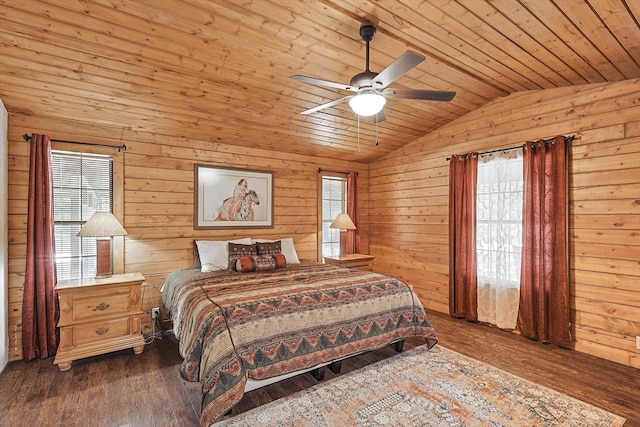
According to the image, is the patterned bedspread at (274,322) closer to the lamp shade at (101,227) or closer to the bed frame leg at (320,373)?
the bed frame leg at (320,373)

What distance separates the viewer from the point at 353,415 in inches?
85.6

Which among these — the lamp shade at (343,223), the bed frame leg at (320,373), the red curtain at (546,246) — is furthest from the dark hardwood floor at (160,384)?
the lamp shade at (343,223)

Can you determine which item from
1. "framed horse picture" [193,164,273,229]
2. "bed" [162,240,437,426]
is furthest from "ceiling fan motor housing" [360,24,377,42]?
"framed horse picture" [193,164,273,229]

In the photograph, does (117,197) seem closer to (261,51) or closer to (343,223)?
(261,51)

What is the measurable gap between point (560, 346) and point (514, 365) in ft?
2.62

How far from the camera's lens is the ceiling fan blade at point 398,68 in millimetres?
1814

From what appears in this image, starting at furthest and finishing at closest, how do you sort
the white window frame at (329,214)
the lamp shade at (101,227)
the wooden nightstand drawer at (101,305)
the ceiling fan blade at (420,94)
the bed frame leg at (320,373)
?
the white window frame at (329,214), the lamp shade at (101,227), the wooden nightstand drawer at (101,305), the bed frame leg at (320,373), the ceiling fan blade at (420,94)

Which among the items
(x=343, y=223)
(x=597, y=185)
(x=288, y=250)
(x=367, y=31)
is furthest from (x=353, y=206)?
(x=367, y=31)

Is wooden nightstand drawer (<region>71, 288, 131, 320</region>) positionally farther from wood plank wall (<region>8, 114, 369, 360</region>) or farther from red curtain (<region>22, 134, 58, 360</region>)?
wood plank wall (<region>8, 114, 369, 360</region>)

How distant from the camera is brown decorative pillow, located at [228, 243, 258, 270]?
12.2 ft

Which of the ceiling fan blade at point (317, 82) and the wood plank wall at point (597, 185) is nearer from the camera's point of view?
the ceiling fan blade at point (317, 82)

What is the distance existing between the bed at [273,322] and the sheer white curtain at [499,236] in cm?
120

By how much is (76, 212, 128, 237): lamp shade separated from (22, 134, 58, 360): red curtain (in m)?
0.39

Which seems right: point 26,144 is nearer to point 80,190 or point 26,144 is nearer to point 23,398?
point 80,190
